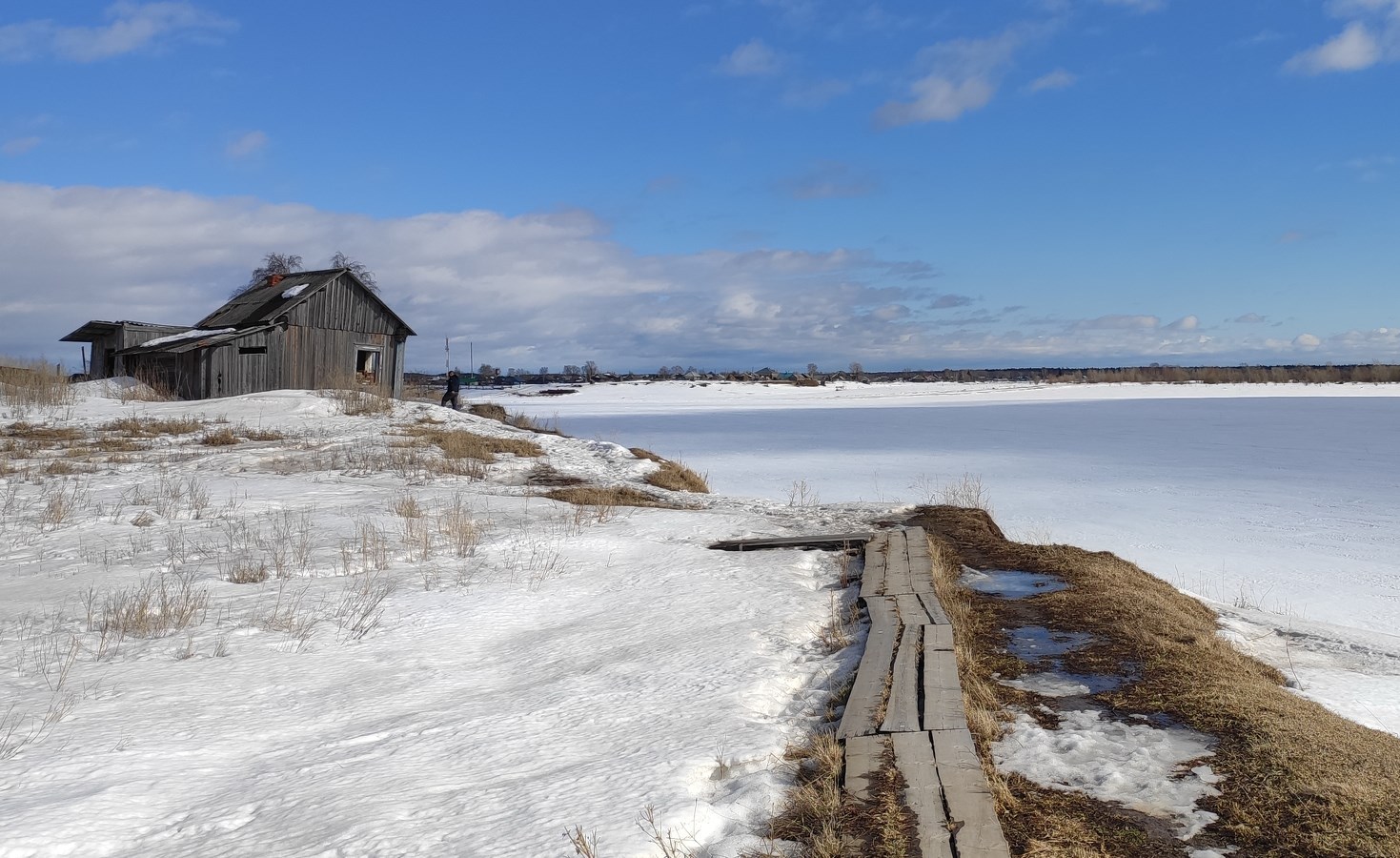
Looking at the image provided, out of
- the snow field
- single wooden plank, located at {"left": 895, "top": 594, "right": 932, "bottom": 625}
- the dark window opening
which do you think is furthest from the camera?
the dark window opening

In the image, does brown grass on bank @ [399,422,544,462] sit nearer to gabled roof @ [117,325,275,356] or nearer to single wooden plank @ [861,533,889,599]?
single wooden plank @ [861,533,889,599]

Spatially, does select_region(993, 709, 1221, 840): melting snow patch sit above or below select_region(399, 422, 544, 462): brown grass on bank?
below

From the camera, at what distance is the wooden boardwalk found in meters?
2.88

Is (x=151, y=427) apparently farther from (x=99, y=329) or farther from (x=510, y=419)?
(x=99, y=329)

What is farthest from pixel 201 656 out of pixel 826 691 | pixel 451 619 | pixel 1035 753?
pixel 1035 753

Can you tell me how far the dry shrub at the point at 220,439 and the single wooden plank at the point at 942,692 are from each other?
48.8 ft

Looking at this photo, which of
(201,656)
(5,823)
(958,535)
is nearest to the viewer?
(5,823)

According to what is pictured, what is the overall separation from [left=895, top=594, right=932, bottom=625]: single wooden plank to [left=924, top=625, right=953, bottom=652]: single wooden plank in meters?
0.15

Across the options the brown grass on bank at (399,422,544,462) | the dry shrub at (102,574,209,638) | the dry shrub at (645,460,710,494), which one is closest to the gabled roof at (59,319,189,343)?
the brown grass on bank at (399,422,544,462)

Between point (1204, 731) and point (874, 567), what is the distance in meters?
3.39

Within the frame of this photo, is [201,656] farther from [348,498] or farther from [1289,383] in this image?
[1289,383]

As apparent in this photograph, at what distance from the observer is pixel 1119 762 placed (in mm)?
3564

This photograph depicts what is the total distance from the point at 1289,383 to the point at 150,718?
77.6 metres

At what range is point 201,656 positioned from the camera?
482 centimetres
